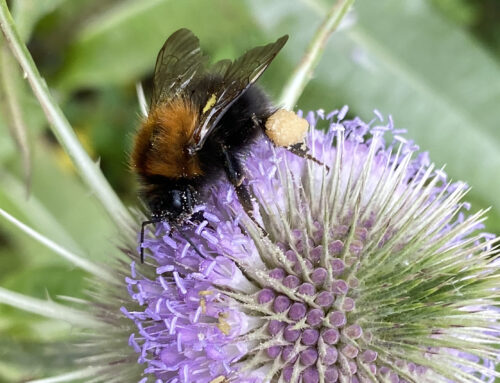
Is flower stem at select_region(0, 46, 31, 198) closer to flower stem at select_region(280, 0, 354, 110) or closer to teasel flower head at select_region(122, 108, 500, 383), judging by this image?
teasel flower head at select_region(122, 108, 500, 383)

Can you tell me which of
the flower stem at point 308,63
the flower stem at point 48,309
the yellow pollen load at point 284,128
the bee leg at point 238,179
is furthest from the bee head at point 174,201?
the flower stem at point 308,63

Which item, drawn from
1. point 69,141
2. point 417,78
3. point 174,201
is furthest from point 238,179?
point 417,78

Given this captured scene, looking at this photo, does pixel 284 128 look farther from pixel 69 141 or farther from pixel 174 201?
pixel 69 141

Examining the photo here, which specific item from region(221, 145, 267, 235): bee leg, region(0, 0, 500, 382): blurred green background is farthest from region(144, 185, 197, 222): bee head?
region(0, 0, 500, 382): blurred green background

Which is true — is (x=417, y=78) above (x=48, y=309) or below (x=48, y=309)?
above

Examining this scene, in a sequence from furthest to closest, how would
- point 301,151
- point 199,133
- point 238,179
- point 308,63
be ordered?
1. point 308,63
2. point 301,151
3. point 238,179
4. point 199,133

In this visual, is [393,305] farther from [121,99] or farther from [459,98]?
[121,99]

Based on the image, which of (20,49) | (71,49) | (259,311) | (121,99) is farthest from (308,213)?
(121,99)
